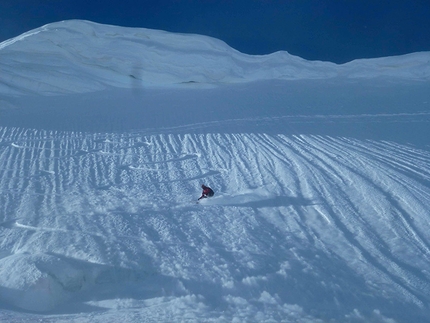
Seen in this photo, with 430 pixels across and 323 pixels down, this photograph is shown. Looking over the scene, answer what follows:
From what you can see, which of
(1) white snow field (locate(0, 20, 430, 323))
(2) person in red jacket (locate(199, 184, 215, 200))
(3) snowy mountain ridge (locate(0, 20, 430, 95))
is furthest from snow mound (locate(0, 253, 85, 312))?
(3) snowy mountain ridge (locate(0, 20, 430, 95))

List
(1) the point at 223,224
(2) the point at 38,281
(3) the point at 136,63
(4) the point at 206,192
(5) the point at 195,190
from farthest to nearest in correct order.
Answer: (3) the point at 136,63
(5) the point at 195,190
(4) the point at 206,192
(1) the point at 223,224
(2) the point at 38,281

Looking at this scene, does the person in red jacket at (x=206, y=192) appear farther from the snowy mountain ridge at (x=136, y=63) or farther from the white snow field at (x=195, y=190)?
the snowy mountain ridge at (x=136, y=63)

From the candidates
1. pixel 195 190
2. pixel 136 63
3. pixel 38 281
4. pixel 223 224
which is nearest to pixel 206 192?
pixel 195 190

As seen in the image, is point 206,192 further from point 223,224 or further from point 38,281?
point 38,281

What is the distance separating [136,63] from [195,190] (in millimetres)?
3139

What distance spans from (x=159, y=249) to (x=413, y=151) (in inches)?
82.2

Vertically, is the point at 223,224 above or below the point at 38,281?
above

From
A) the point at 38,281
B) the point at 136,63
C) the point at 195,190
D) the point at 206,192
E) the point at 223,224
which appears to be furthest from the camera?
the point at 136,63

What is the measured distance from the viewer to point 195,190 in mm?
2848

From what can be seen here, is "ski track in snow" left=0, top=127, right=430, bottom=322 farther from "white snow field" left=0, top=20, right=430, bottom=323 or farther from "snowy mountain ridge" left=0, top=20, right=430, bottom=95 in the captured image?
"snowy mountain ridge" left=0, top=20, right=430, bottom=95

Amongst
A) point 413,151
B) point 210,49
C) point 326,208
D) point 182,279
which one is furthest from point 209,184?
point 210,49

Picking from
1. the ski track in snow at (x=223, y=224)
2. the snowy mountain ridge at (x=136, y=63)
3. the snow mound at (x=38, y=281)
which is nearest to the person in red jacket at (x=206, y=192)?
the ski track in snow at (x=223, y=224)

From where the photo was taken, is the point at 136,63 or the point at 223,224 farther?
the point at 136,63

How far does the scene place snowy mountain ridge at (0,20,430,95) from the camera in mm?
5289
